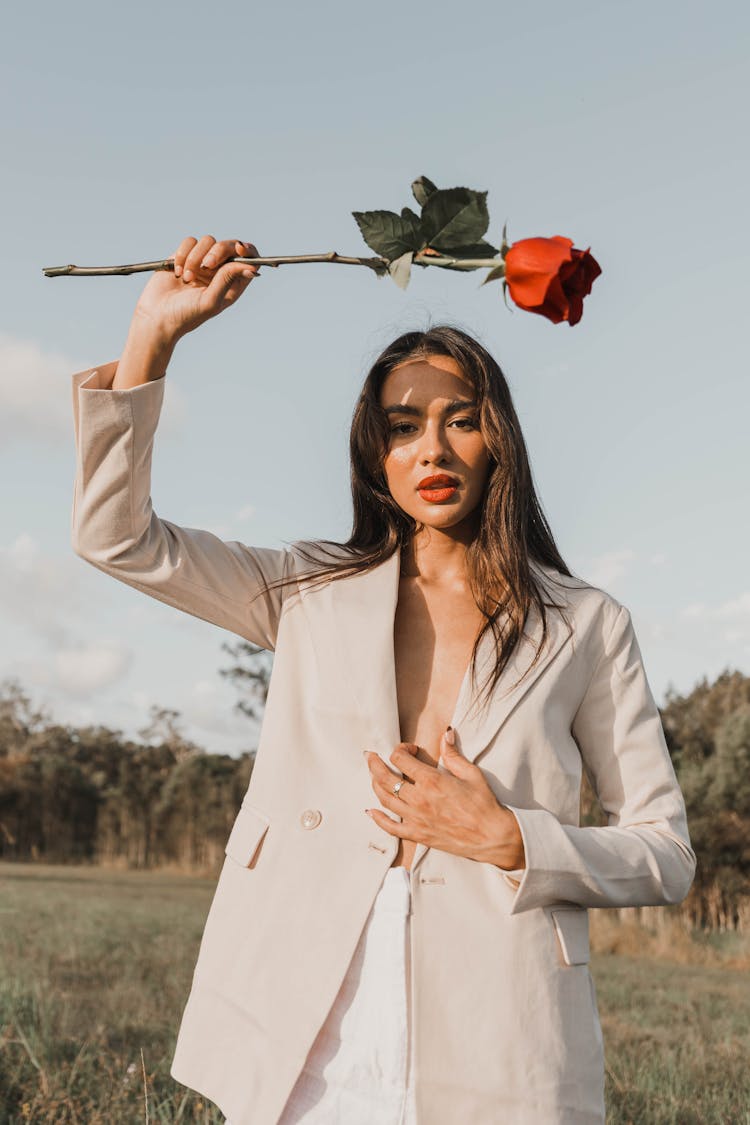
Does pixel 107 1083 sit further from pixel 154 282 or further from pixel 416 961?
pixel 154 282

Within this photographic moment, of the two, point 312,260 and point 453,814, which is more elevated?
point 312,260

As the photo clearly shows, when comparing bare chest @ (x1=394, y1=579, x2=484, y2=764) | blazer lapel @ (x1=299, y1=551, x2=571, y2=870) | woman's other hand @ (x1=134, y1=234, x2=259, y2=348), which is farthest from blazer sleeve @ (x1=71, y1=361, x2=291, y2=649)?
bare chest @ (x1=394, y1=579, x2=484, y2=764)

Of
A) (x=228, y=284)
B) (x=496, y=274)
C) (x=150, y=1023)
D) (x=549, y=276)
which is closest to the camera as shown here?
(x=549, y=276)

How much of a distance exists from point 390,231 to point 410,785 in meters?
0.98

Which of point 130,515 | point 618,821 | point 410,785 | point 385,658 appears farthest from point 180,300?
point 618,821

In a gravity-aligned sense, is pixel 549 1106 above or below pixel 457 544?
below

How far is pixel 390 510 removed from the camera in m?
2.67

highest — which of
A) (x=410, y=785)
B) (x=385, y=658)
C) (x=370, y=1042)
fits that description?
(x=385, y=658)

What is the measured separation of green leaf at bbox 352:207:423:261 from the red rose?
163 millimetres

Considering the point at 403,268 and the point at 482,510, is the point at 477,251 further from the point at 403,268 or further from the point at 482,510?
the point at 482,510

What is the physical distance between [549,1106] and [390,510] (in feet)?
4.26

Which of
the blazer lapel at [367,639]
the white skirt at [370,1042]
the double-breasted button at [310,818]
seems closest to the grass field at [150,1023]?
the white skirt at [370,1042]

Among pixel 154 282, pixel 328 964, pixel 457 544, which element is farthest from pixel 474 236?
pixel 328 964

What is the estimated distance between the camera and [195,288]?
2137mm
